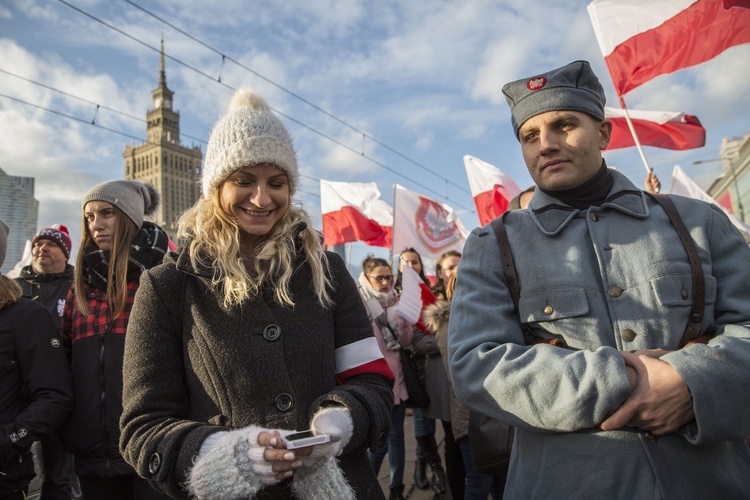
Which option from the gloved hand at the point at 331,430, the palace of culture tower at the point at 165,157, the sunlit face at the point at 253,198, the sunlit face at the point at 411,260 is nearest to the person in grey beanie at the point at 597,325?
the gloved hand at the point at 331,430

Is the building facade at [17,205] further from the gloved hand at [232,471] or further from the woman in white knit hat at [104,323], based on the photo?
the gloved hand at [232,471]

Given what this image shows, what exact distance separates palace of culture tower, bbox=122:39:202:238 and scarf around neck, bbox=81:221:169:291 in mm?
97631

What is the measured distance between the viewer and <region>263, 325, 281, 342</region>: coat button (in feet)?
4.92

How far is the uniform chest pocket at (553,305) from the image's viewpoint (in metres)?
1.38

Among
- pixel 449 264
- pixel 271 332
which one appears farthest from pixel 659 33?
pixel 271 332

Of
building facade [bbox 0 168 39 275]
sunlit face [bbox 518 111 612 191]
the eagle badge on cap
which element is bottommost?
sunlit face [bbox 518 111 612 191]

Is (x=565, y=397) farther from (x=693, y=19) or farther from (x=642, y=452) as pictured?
(x=693, y=19)

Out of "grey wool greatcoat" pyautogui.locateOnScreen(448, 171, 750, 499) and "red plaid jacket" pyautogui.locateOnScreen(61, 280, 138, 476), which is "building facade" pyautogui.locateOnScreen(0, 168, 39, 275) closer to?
"red plaid jacket" pyautogui.locateOnScreen(61, 280, 138, 476)

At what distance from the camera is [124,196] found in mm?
2727

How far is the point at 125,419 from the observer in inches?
55.9

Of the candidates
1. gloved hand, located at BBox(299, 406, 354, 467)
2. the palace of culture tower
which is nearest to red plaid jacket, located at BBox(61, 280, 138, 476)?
gloved hand, located at BBox(299, 406, 354, 467)

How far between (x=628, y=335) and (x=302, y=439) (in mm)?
879

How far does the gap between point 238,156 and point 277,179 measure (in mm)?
162

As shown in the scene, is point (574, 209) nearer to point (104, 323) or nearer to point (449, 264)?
point (104, 323)
